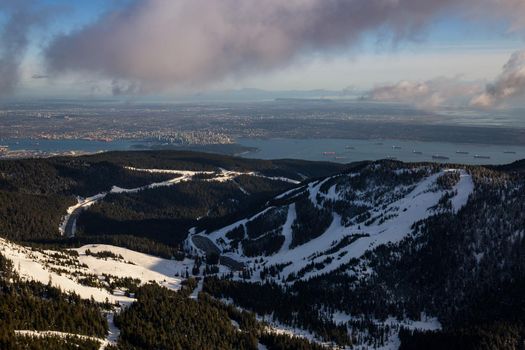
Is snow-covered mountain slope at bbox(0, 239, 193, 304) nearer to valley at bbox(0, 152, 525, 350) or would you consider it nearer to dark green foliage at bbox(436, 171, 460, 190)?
valley at bbox(0, 152, 525, 350)

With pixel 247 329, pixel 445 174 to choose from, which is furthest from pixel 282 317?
pixel 445 174

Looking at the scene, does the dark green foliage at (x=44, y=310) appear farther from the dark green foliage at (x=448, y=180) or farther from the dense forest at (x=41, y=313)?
the dark green foliage at (x=448, y=180)

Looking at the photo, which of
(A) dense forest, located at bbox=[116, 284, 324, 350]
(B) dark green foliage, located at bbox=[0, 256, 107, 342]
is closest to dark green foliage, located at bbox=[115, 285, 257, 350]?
(A) dense forest, located at bbox=[116, 284, 324, 350]

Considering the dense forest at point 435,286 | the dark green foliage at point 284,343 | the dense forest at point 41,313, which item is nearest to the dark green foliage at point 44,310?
the dense forest at point 41,313

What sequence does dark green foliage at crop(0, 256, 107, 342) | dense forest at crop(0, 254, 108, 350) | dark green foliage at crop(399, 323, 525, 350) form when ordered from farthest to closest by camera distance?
dark green foliage at crop(399, 323, 525, 350) < dark green foliage at crop(0, 256, 107, 342) < dense forest at crop(0, 254, 108, 350)

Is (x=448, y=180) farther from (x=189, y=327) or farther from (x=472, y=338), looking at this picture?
(x=189, y=327)

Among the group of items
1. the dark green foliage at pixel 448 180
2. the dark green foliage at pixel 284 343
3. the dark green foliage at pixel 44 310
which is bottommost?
the dark green foliage at pixel 284 343

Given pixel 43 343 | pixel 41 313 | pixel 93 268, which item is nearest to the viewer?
pixel 43 343

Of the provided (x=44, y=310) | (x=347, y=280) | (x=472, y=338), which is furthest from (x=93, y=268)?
(x=472, y=338)
